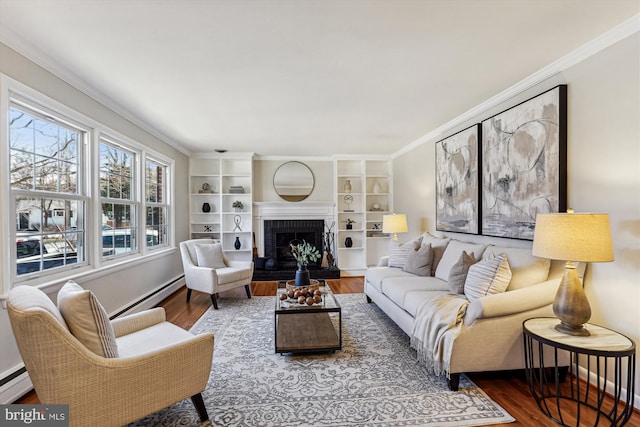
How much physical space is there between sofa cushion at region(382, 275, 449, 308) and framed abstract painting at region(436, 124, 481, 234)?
32.7 inches

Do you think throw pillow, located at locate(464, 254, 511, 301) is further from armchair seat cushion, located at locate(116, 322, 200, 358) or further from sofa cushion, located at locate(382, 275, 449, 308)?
armchair seat cushion, located at locate(116, 322, 200, 358)

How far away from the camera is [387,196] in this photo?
6371mm

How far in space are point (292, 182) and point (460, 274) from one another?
13.5ft

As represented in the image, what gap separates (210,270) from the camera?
3.92 m

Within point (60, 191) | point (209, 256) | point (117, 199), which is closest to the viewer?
point (60, 191)

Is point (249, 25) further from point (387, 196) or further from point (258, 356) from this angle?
point (387, 196)

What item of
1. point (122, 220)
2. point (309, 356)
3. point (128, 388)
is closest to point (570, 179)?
point (309, 356)

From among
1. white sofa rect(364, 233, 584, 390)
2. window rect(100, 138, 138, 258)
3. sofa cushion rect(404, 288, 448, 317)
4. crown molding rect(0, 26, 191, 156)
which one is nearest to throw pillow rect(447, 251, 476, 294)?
sofa cushion rect(404, 288, 448, 317)

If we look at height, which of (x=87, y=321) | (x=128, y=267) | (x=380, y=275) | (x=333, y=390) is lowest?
(x=333, y=390)

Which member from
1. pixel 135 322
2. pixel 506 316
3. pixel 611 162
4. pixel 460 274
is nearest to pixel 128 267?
pixel 135 322

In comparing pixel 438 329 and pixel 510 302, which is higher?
pixel 510 302

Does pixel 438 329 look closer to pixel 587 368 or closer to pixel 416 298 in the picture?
pixel 416 298

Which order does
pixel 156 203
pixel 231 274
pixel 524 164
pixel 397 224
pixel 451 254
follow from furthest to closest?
pixel 397 224, pixel 156 203, pixel 231 274, pixel 451 254, pixel 524 164

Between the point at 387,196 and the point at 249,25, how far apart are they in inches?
193
